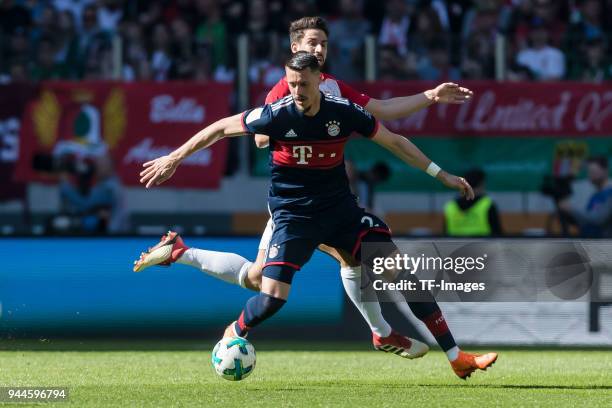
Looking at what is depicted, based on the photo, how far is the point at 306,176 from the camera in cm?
830

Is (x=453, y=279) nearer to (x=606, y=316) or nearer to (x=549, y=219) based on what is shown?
(x=606, y=316)

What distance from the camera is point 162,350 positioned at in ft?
36.5

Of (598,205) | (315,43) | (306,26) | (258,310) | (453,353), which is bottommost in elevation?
(453,353)

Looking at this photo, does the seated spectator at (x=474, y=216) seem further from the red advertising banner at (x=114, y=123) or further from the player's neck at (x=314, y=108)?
the player's neck at (x=314, y=108)

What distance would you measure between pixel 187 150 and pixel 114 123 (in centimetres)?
783

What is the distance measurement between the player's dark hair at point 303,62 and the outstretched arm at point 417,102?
2.68 feet

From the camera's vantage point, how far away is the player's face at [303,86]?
7.83m

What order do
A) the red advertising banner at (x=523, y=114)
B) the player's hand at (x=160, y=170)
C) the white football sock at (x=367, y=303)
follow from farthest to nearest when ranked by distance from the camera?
the red advertising banner at (x=523, y=114)
the white football sock at (x=367, y=303)
the player's hand at (x=160, y=170)

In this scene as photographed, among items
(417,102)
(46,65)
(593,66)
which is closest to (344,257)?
(417,102)

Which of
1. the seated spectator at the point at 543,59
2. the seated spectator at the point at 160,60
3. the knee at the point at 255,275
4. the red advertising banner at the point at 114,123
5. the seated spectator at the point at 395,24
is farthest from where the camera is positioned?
the seated spectator at the point at 395,24

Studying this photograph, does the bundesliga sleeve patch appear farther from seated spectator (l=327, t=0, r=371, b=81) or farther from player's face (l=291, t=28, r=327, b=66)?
seated spectator (l=327, t=0, r=371, b=81)

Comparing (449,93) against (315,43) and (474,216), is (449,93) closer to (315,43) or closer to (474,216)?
(315,43)

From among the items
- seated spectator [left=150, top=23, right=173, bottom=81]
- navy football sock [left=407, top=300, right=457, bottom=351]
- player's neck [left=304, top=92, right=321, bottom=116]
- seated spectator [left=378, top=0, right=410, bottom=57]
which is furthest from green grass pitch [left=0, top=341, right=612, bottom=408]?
seated spectator [left=378, top=0, right=410, bottom=57]

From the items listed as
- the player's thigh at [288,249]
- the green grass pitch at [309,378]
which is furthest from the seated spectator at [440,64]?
the player's thigh at [288,249]
